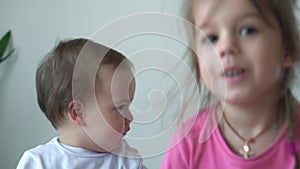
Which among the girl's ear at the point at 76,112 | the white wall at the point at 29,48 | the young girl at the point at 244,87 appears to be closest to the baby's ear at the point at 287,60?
the young girl at the point at 244,87

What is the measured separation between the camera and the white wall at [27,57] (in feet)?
4.65

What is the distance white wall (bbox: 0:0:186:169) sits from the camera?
1.42 meters

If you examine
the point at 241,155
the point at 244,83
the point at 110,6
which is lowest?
the point at 241,155

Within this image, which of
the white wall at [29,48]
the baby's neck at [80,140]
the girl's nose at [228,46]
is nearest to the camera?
the girl's nose at [228,46]

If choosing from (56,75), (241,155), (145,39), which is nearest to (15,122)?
(56,75)

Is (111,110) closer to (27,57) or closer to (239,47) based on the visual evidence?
(239,47)

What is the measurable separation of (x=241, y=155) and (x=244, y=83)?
0.13 metres

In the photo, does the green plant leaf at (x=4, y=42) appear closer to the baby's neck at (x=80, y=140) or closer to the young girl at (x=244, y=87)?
the baby's neck at (x=80, y=140)

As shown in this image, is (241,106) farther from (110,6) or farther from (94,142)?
(110,6)

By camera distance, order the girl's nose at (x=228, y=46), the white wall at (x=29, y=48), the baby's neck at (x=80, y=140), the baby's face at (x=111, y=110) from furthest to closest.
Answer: the white wall at (x=29, y=48) → the baby's neck at (x=80, y=140) → the baby's face at (x=111, y=110) → the girl's nose at (x=228, y=46)

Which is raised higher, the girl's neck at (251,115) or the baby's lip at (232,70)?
the baby's lip at (232,70)

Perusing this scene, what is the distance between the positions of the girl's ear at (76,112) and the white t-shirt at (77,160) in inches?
2.0

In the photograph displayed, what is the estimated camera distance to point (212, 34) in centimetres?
64

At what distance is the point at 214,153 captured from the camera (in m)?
0.73
